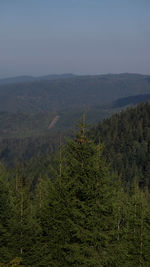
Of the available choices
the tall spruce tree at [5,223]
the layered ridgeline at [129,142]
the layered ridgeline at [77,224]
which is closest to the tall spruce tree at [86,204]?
the layered ridgeline at [77,224]

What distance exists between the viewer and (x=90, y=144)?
58.5 ft

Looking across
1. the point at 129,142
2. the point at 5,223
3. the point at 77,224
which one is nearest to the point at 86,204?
the point at 77,224

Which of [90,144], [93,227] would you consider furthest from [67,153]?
[93,227]

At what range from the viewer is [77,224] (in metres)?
16.4

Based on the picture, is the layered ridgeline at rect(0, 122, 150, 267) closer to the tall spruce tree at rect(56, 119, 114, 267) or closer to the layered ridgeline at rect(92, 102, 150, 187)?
the tall spruce tree at rect(56, 119, 114, 267)

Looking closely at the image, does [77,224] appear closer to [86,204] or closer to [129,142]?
[86,204]

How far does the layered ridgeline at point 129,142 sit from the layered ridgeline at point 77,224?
85.4 meters

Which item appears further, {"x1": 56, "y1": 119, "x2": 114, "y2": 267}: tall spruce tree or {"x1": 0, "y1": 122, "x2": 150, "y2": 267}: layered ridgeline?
{"x1": 0, "y1": 122, "x2": 150, "y2": 267}: layered ridgeline

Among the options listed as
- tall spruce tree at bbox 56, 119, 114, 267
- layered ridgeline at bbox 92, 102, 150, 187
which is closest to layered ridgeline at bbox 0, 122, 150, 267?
tall spruce tree at bbox 56, 119, 114, 267

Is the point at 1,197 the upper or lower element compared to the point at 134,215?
upper

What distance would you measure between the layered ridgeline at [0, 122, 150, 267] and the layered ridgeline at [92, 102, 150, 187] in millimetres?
85446

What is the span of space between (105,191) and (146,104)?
168m

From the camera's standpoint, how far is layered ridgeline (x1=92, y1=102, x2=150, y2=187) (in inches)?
4774

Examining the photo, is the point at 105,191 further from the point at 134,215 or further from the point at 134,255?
the point at 134,215
